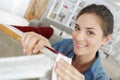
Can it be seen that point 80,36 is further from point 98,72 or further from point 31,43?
point 31,43

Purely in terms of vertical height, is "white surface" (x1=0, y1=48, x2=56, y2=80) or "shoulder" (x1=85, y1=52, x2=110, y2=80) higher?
"white surface" (x1=0, y1=48, x2=56, y2=80)

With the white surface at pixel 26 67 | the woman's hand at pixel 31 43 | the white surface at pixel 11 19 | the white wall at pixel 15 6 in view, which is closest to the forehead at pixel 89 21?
the woman's hand at pixel 31 43

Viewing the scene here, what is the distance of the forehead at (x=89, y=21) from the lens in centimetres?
112

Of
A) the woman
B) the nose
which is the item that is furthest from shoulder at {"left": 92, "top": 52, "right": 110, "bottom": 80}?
the nose

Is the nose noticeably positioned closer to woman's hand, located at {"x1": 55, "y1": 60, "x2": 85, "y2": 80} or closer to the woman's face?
the woman's face

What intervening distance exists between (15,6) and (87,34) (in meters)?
1.29

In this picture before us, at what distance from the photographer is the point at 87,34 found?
112cm

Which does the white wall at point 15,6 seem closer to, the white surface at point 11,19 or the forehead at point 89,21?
the white surface at point 11,19

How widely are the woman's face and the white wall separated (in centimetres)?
121

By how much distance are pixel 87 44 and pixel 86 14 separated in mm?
159

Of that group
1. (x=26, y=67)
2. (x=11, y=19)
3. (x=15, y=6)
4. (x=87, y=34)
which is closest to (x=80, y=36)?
(x=87, y=34)

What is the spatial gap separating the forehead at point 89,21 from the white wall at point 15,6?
3.95 ft

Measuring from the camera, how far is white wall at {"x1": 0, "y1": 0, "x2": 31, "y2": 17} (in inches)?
86.5

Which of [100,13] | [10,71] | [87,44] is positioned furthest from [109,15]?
[10,71]
